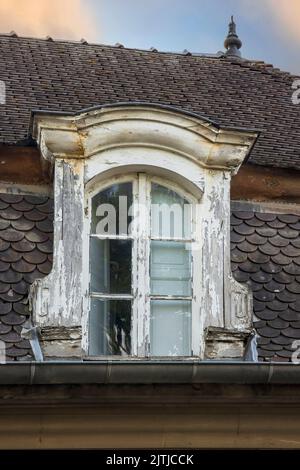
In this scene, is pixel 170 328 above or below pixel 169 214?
below

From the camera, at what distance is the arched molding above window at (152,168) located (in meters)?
9.44

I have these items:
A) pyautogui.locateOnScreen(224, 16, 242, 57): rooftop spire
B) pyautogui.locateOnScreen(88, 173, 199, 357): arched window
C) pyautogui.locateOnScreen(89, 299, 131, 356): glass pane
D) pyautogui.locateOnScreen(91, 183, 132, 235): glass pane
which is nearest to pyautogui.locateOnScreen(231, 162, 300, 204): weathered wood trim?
pyautogui.locateOnScreen(88, 173, 199, 357): arched window

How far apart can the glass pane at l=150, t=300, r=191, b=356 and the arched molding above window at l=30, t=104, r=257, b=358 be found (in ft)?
0.52

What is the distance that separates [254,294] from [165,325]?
0.65 m

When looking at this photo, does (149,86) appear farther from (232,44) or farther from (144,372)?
(144,372)

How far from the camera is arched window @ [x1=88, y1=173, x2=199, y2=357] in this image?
9414mm

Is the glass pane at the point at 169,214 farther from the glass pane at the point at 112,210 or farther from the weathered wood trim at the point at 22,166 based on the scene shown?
the weathered wood trim at the point at 22,166

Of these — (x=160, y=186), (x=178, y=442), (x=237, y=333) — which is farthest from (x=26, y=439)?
(x=160, y=186)

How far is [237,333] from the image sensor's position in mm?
9312

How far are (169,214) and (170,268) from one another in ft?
1.29

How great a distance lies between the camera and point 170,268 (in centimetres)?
971

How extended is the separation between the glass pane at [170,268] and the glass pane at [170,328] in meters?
0.09

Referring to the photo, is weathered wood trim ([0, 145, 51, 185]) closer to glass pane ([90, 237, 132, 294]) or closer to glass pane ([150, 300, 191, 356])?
glass pane ([90, 237, 132, 294])

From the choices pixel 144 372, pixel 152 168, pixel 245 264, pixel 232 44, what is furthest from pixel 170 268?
pixel 232 44
